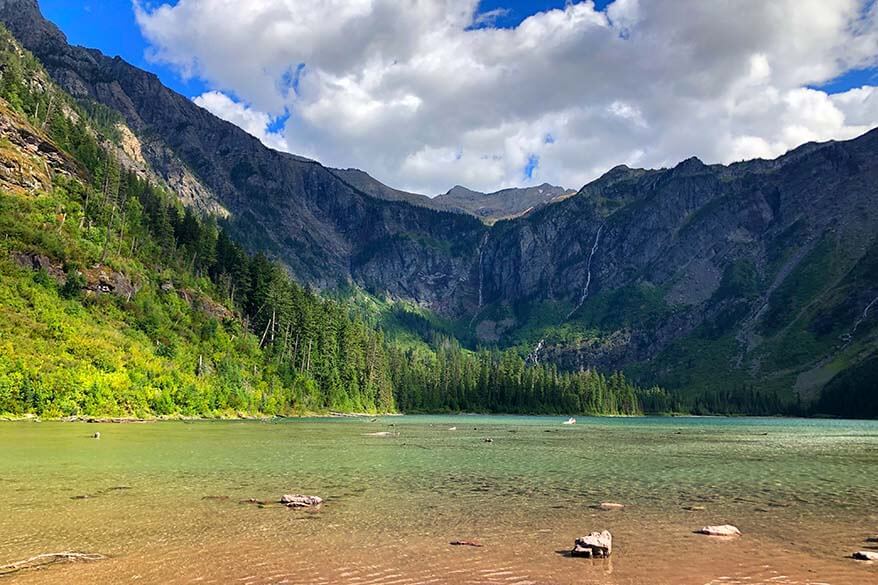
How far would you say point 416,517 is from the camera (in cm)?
2695

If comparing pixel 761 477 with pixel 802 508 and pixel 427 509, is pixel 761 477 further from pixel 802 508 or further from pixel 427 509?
pixel 427 509

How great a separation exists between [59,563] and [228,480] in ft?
62.9

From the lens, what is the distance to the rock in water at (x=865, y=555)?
19.8m

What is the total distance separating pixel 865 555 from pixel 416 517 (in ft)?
55.3

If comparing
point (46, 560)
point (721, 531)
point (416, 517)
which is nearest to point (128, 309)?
point (416, 517)

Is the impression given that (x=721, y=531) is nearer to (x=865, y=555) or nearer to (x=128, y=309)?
(x=865, y=555)

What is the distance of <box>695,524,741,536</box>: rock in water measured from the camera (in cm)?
2367

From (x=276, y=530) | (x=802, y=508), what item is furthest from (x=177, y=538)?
(x=802, y=508)

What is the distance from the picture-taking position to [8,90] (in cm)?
15225

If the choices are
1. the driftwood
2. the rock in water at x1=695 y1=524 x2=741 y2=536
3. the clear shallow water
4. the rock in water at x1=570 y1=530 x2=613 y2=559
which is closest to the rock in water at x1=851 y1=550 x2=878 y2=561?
the clear shallow water

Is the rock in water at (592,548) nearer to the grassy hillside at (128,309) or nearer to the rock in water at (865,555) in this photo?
the rock in water at (865,555)

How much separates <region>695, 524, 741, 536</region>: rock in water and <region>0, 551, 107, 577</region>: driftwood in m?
22.1

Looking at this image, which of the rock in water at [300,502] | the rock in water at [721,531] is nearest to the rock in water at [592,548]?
the rock in water at [721,531]

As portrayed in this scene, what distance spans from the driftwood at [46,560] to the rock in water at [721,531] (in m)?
22.1
